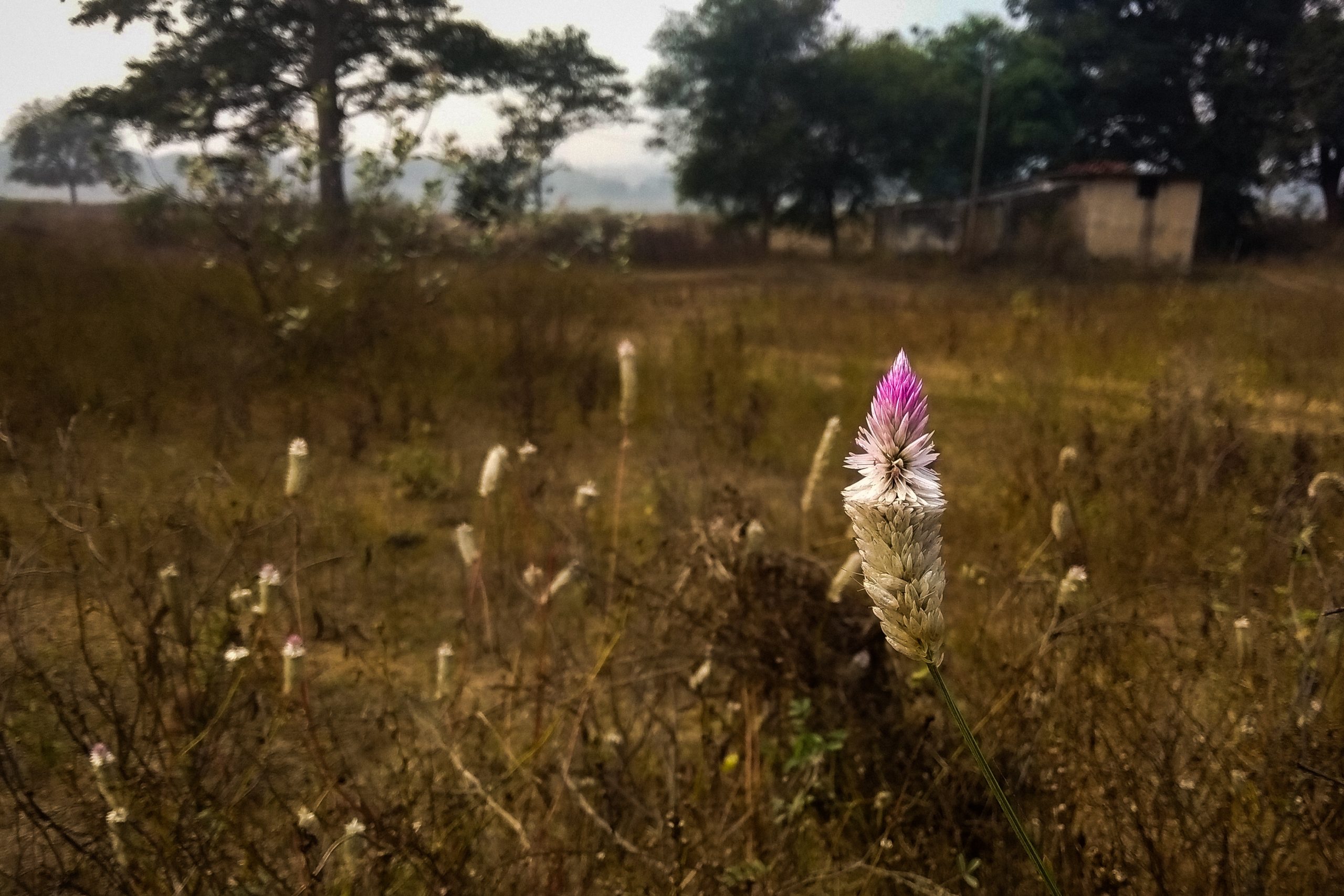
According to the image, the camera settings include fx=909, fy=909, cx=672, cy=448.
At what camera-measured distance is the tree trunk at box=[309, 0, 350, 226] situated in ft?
16.7

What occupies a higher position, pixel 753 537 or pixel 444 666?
pixel 753 537

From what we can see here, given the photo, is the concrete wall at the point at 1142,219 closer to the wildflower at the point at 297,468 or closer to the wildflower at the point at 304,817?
the wildflower at the point at 297,468

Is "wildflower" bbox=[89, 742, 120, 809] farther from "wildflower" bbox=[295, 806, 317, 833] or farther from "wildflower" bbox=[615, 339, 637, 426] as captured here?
"wildflower" bbox=[615, 339, 637, 426]

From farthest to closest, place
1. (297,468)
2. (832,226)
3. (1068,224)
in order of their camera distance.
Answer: (832,226), (1068,224), (297,468)

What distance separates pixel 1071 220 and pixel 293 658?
42.5 ft

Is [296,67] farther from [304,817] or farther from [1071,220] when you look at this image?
[1071,220]

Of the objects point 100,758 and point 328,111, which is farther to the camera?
point 328,111

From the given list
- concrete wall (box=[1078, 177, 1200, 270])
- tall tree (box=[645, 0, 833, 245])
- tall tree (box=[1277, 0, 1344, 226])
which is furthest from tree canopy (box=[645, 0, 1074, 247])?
tall tree (box=[1277, 0, 1344, 226])

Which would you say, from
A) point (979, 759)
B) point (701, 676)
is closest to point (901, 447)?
point (979, 759)

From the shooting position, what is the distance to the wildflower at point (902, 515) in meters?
0.63

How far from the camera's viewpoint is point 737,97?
33.2 ft

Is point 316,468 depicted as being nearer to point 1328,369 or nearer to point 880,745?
point 880,745

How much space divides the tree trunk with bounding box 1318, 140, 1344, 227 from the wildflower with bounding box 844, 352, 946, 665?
30.3ft

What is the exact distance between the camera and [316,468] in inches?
176
